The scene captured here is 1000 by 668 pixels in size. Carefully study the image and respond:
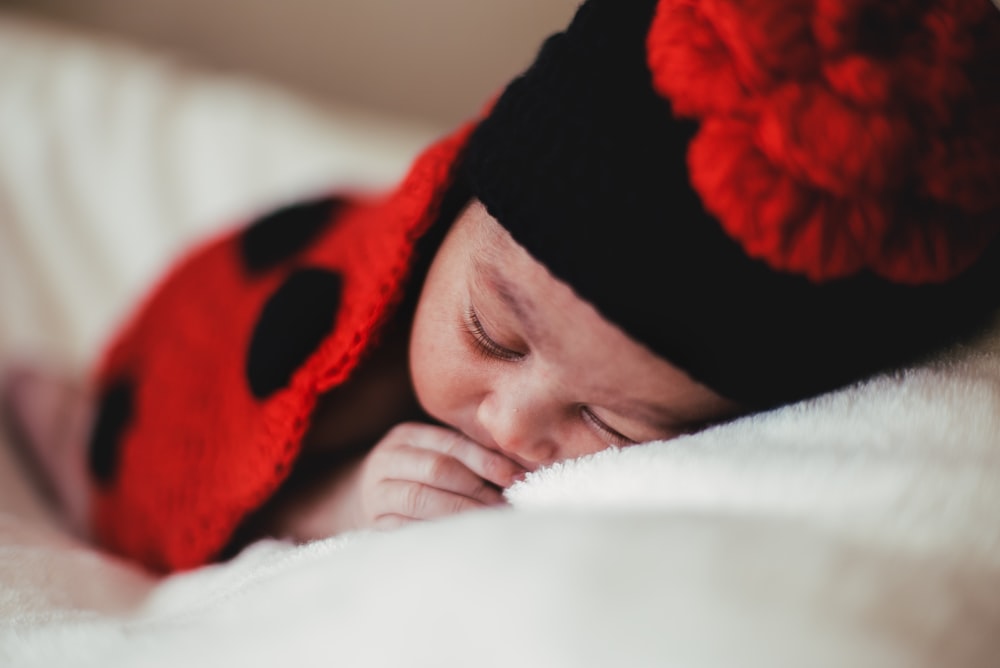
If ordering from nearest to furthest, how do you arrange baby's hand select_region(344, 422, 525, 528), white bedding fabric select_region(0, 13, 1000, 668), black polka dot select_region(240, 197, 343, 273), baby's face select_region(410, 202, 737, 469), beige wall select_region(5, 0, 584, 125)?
1. white bedding fabric select_region(0, 13, 1000, 668)
2. baby's face select_region(410, 202, 737, 469)
3. baby's hand select_region(344, 422, 525, 528)
4. black polka dot select_region(240, 197, 343, 273)
5. beige wall select_region(5, 0, 584, 125)

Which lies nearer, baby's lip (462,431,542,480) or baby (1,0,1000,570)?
baby (1,0,1000,570)

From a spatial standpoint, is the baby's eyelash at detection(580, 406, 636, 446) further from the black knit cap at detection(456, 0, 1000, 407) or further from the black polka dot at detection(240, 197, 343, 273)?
the black polka dot at detection(240, 197, 343, 273)

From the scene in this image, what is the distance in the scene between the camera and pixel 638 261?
22.0 inches

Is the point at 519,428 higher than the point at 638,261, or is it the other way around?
the point at 638,261

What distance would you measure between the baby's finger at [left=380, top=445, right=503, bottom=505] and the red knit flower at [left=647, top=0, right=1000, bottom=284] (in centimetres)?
30

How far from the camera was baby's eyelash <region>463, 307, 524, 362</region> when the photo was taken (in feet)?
2.22

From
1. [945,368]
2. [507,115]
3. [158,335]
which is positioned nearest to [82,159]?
[158,335]

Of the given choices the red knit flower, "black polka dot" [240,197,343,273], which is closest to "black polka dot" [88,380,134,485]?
"black polka dot" [240,197,343,273]

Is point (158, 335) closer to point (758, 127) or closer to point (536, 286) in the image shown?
point (536, 286)

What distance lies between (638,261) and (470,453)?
0.79 feet

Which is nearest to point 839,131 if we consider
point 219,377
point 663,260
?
point 663,260

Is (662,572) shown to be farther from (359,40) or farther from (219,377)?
(359,40)

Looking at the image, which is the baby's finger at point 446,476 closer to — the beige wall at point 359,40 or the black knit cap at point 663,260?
the black knit cap at point 663,260

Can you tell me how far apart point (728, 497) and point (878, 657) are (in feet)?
0.38
